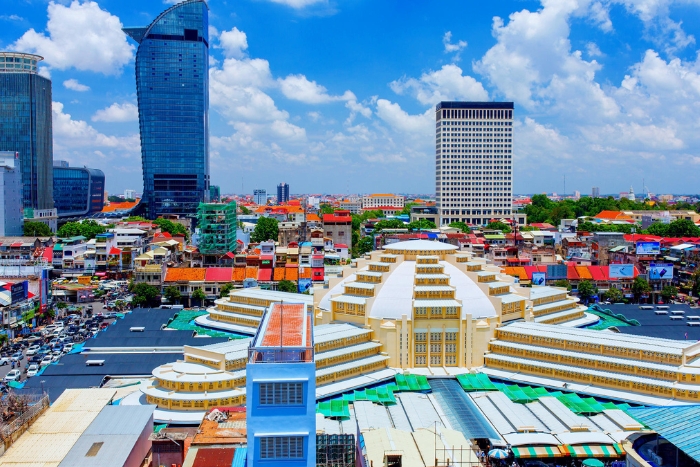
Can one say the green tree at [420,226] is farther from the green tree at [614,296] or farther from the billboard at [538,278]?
the green tree at [614,296]

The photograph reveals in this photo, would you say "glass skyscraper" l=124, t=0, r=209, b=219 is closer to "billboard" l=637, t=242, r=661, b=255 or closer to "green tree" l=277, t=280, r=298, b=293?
"green tree" l=277, t=280, r=298, b=293

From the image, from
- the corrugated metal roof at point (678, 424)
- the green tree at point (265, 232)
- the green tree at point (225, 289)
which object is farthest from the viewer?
the green tree at point (265, 232)

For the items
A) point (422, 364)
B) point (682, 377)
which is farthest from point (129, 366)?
point (682, 377)

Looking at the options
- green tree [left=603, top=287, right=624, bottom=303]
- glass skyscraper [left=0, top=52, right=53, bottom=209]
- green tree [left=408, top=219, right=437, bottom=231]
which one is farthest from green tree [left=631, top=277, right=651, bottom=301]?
glass skyscraper [left=0, top=52, right=53, bottom=209]

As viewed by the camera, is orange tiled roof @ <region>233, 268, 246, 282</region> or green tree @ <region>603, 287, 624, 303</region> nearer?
green tree @ <region>603, 287, 624, 303</region>

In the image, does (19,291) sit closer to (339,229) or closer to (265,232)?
(339,229)

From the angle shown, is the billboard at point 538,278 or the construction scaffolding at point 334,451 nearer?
the construction scaffolding at point 334,451

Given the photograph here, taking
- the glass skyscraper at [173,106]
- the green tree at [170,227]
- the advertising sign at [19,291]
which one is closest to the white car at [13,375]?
the advertising sign at [19,291]
